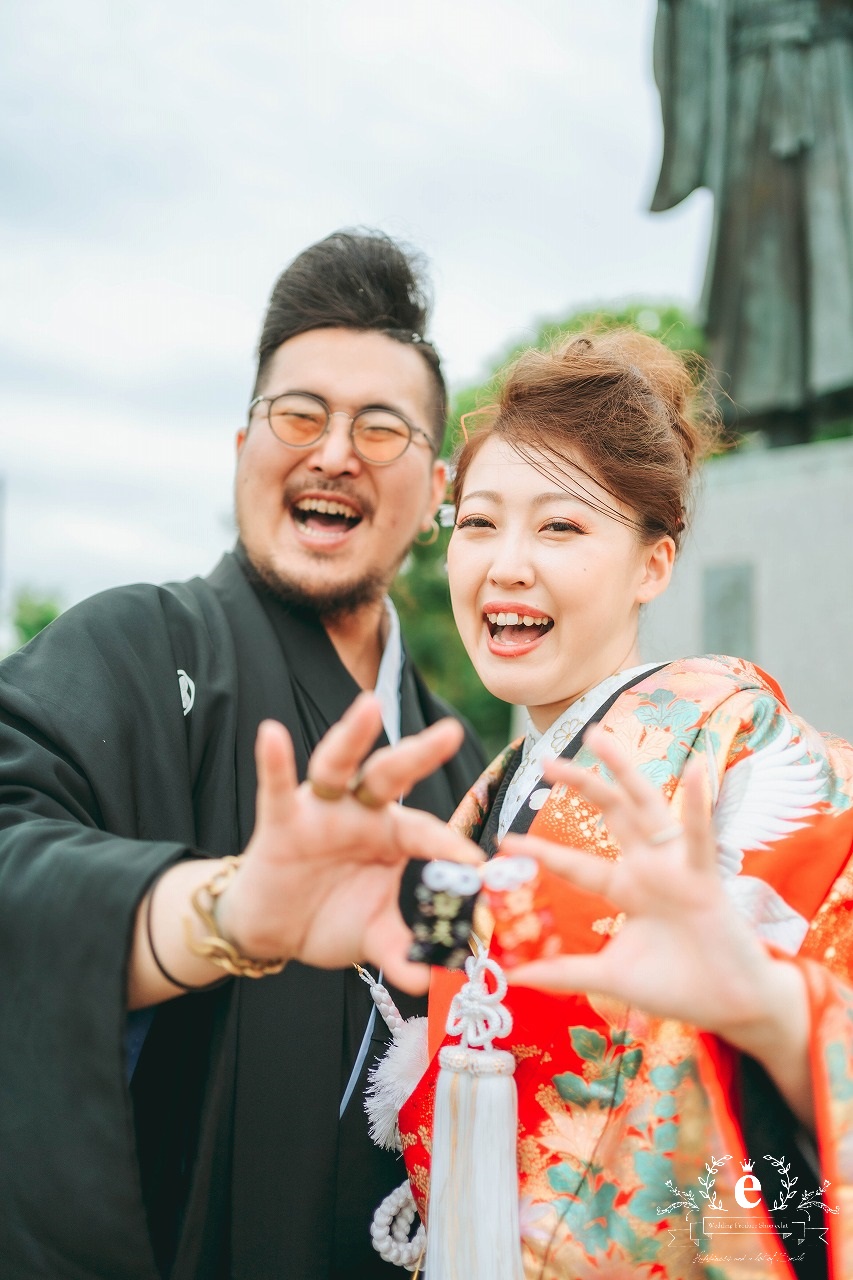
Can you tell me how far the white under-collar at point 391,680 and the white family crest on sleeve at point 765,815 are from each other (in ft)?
3.78

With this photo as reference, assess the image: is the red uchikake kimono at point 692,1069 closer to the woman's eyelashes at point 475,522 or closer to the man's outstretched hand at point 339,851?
the man's outstretched hand at point 339,851

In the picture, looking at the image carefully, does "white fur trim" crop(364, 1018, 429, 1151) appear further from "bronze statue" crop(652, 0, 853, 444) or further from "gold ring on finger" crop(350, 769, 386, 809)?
"bronze statue" crop(652, 0, 853, 444)

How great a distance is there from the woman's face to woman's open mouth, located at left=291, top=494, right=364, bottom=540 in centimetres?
70

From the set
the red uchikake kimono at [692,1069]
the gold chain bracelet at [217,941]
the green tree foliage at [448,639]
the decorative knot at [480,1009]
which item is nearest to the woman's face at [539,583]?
the red uchikake kimono at [692,1069]

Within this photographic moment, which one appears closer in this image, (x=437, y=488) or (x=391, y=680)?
(x=391, y=680)

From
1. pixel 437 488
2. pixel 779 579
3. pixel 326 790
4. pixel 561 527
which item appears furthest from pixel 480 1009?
pixel 779 579

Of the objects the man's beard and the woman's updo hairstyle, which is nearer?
the woman's updo hairstyle

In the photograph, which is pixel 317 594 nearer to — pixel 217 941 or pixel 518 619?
pixel 518 619

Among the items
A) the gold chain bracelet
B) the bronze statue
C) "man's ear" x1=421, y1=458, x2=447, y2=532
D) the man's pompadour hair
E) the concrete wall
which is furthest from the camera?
the bronze statue

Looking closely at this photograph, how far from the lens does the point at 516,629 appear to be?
6.20 feet

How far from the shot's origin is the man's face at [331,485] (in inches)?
99.4

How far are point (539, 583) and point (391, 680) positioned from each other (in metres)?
1.00

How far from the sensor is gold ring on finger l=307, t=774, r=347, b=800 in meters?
1.19

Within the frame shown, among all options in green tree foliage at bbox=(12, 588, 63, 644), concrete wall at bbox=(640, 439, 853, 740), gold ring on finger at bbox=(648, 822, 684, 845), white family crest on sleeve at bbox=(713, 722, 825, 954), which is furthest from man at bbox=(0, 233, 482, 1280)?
green tree foliage at bbox=(12, 588, 63, 644)
